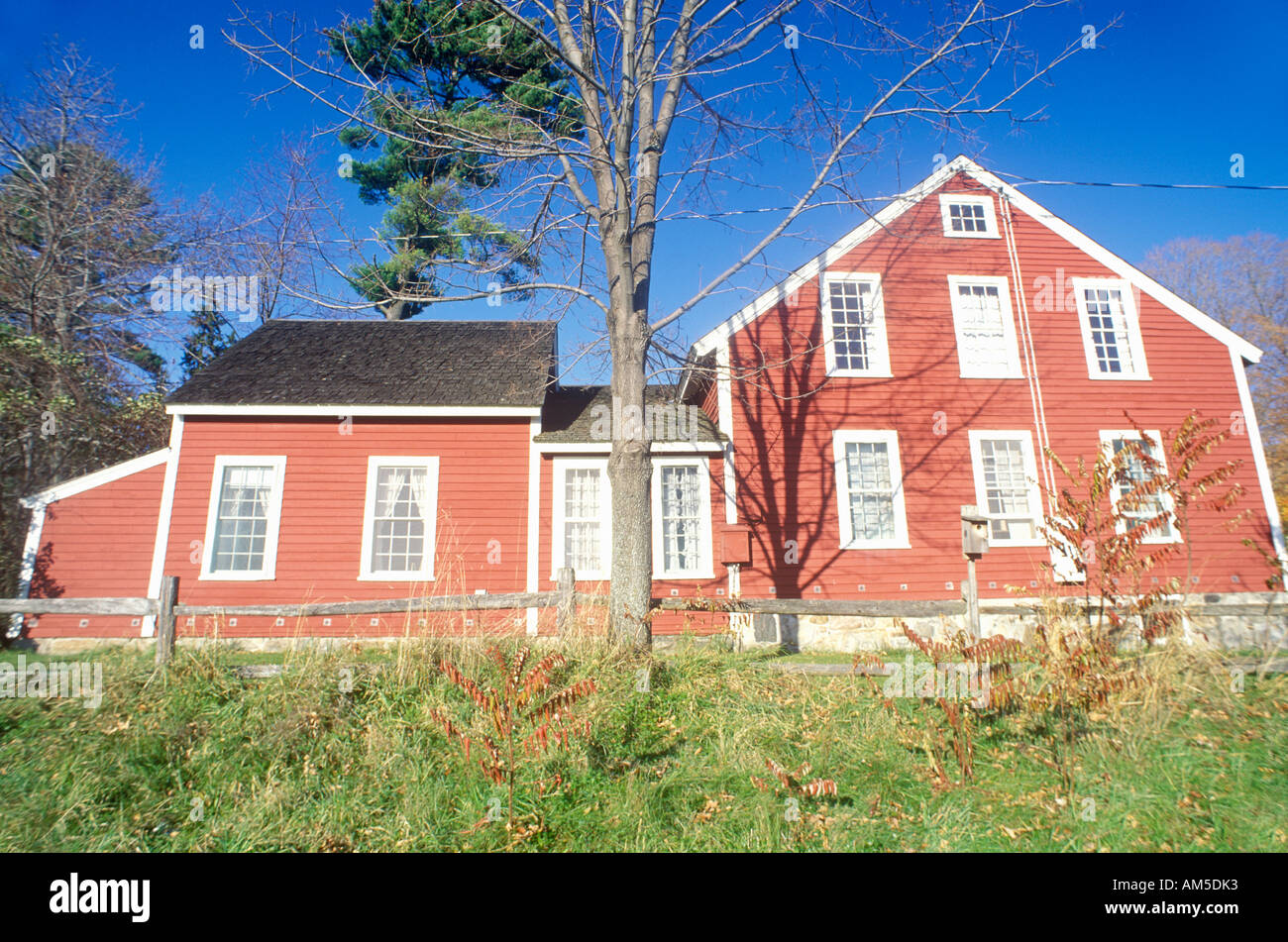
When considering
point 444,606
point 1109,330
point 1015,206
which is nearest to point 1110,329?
point 1109,330

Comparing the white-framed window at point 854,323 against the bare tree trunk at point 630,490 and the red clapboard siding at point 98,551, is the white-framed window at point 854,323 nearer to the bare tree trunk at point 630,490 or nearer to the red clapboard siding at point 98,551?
the bare tree trunk at point 630,490

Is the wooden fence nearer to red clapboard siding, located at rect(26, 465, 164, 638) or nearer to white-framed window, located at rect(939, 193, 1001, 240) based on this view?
red clapboard siding, located at rect(26, 465, 164, 638)

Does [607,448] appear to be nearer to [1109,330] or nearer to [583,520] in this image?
[583,520]

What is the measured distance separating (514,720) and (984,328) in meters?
12.6

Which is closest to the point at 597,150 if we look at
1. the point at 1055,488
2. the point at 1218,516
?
the point at 1055,488

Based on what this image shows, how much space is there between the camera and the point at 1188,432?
5.95 meters

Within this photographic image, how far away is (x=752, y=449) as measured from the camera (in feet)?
40.1

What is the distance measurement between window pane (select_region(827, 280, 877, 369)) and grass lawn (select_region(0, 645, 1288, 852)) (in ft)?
26.9

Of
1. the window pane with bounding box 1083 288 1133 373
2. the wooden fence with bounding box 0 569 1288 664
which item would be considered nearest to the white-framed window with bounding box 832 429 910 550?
the wooden fence with bounding box 0 569 1288 664

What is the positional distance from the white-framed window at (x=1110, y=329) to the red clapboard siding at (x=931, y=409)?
21cm

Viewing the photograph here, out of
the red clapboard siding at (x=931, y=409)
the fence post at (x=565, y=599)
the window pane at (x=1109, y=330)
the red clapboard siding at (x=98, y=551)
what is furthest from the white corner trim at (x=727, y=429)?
the red clapboard siding at (x=98, y=551)

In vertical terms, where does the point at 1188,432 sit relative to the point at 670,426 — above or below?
below
